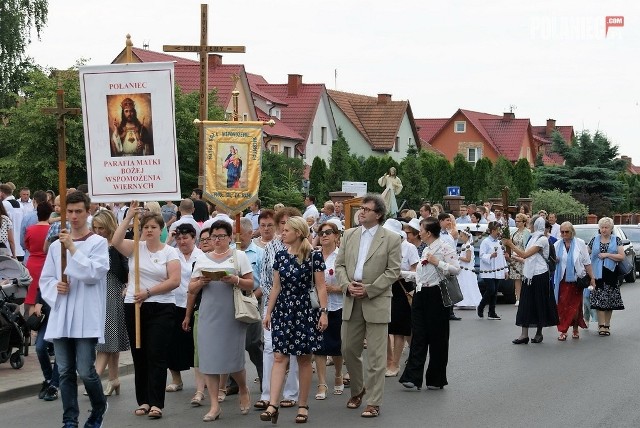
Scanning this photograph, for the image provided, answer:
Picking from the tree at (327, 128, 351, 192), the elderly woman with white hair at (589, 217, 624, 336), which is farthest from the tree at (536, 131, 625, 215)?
the elderly woman with white hair at (589, 217, 624, 336)

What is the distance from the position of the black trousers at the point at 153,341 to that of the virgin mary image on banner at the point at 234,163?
104 inches

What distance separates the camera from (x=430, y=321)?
12930 millimetres

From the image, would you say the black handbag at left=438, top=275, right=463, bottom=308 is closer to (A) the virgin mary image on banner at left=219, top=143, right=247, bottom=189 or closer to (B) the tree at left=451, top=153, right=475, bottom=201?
(A) the virgin mary image on banner at left=219, top=143, right=247, bottom=189

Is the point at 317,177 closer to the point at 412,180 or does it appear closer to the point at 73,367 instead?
the point at 412,180

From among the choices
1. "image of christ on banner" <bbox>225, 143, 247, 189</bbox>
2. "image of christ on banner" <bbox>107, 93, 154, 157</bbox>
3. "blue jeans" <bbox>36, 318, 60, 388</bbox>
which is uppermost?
"image of christ on banner" <bbox>107, 93, 154, 157</bbox>

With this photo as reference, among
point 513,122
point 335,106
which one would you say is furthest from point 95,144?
point 513,122

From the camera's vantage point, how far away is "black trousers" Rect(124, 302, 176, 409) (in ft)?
35.0

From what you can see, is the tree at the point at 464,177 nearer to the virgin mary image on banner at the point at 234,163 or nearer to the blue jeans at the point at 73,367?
the virgin mary image on banner at the point at 234,163

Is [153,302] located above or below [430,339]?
above

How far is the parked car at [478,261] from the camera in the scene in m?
23.8

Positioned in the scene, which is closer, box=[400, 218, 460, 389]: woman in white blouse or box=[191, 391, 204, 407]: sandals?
box=[191, 391, 204, 407]: sandals

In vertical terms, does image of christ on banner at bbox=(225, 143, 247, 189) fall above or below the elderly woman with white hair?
above

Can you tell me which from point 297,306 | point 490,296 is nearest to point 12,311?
point 297,306

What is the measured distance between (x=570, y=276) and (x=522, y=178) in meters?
45.2
